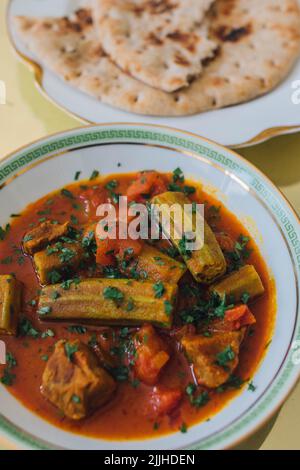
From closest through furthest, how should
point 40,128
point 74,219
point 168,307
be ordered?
point 168,307
point 74,219
point 40,128

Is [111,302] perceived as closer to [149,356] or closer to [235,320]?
[149,356]

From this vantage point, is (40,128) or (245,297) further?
(40,128)

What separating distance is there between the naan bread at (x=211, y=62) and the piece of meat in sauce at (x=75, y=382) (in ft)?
6.25

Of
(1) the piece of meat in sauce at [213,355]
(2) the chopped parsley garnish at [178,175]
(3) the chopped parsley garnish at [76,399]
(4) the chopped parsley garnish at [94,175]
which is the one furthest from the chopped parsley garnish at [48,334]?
(2) the chopped parsley garnish at [178,175]

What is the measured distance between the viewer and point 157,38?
417cm

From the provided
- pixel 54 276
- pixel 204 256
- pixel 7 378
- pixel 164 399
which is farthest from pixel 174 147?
pixel 7 378

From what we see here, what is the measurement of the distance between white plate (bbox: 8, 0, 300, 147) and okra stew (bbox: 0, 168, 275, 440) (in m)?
0.68

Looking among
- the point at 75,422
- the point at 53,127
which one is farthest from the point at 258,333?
the point at 53,127

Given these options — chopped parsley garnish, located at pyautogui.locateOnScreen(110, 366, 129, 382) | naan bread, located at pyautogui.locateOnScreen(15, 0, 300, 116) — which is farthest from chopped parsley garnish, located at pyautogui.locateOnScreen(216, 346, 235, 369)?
naan bread, located at pyautogui.locateOnScreen(15, 0, 300, 116)

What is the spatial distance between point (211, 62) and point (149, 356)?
253 centimetres

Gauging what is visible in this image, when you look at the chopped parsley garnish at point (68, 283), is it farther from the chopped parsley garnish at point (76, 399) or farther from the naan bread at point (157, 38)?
the naan bread at point (157, 38)

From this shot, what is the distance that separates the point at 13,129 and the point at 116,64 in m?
0.94

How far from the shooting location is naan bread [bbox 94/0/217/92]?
152 inches
